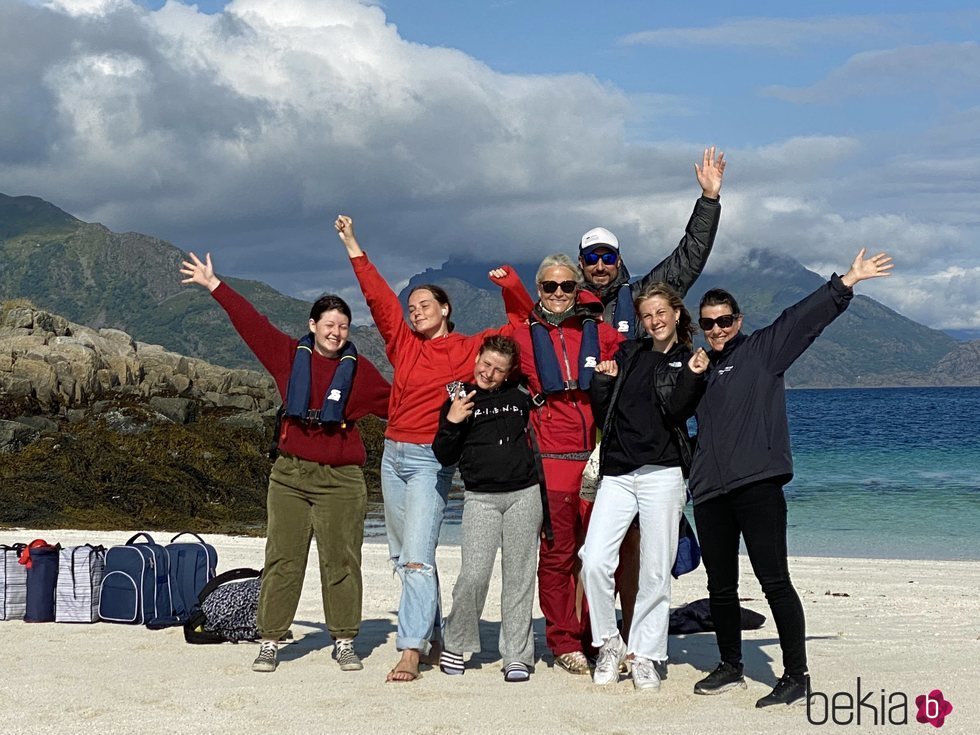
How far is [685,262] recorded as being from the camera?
6.79m

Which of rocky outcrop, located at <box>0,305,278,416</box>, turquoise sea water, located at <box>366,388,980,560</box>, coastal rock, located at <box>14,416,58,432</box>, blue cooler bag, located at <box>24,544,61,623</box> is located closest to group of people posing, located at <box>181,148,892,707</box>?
blue cooler bag, located at <box>24,544,61,623</box>

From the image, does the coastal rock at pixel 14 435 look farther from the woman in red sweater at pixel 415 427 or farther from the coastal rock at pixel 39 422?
the woman in red sweater at pixel 415 427

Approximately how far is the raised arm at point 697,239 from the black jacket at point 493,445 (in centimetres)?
117

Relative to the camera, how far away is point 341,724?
5609 mm

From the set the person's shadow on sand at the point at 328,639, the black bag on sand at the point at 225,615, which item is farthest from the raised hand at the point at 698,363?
the black bag on sand at the point at 225,615

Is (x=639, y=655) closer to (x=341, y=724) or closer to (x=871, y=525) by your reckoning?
(x=341, y=724)

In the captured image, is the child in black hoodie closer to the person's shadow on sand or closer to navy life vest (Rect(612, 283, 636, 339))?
navy life vest (Rect(612, 283, 636, 339))

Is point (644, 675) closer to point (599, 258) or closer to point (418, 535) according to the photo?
point (418, 535)

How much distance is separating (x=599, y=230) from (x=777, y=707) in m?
3.04

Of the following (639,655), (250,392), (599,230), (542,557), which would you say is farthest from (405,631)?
(250,392)

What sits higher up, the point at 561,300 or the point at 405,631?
the point at 561,300

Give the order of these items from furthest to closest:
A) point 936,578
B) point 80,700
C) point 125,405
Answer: point 125,405 < point 936,578 < point 80,700

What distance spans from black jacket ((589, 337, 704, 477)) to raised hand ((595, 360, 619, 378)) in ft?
0.08

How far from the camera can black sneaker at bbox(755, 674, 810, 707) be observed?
19.1 ft
